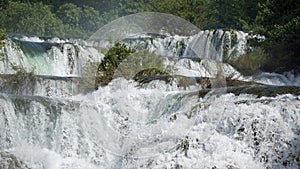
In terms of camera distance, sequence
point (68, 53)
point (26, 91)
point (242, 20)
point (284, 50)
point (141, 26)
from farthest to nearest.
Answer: point (141, 26) → point (242, 20) → point (68, 53) → point (284, 50) → point (26, 91)

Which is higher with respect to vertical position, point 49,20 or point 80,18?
point 80,18

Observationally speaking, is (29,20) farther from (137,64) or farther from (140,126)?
(140,126)

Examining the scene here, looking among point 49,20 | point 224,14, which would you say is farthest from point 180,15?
point 49,20

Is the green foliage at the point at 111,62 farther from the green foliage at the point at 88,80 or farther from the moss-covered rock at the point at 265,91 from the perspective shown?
the moss-covered rock at the point at 265,91

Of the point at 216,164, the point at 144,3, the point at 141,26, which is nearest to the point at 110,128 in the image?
the point at 216,164

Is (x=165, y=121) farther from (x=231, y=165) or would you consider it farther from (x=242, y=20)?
(x=242, y=20)

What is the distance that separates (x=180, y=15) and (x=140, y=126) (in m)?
20.9

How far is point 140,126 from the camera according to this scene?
11773 millimetres

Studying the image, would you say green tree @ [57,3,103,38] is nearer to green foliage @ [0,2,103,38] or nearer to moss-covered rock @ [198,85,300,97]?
green foliage @ [0,2,103,38]

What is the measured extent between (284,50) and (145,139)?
836 cm

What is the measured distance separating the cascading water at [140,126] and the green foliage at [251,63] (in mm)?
4348

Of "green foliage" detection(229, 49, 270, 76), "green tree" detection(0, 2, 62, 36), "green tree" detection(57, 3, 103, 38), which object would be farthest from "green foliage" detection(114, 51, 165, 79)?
"green tree" detection(57, 3, 103, 38)

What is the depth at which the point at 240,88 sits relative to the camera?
11.3m

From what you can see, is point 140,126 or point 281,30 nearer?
point 140,126
